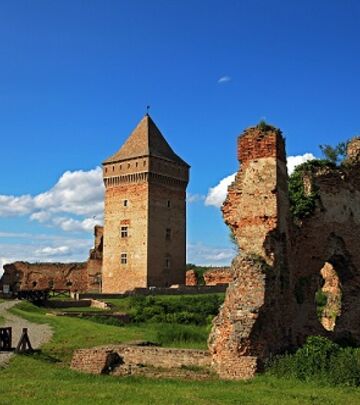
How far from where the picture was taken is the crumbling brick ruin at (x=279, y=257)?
13.0 m

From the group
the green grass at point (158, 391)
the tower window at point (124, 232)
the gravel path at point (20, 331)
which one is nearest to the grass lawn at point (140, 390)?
the green grass at point (158, 391)

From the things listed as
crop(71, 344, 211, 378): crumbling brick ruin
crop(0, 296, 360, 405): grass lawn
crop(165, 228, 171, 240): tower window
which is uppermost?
crop(165, 228, 171, 240): tower window

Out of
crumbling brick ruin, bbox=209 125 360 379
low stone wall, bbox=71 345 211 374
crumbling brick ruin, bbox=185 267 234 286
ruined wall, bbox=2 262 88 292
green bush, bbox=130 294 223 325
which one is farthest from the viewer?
ruined wall, bbox=2 262 88 292

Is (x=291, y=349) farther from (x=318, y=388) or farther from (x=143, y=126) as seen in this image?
(x=143, y=126)

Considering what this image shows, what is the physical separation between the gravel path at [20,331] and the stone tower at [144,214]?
19.2 meters

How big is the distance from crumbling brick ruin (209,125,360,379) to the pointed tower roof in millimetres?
31487

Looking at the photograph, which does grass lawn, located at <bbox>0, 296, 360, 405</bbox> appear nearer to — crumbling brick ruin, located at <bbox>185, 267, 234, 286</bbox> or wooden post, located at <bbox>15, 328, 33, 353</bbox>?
wooden post, located at <bbox>15, 328, 33, 353</bbox>

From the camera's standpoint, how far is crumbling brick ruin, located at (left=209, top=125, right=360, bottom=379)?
13.0m

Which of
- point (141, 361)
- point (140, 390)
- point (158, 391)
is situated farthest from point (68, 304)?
point (158, 391)

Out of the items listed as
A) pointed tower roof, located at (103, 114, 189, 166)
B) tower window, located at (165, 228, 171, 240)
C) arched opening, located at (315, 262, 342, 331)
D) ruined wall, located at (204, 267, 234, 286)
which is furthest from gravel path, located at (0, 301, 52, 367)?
pointed tower roof, located at (103, 114, 189, 166)

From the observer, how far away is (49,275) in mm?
57781

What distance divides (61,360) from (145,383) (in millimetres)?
4437

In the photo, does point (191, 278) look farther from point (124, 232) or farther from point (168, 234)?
point (124, 232)

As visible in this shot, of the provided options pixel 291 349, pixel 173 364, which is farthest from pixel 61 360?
pixel 291 349
